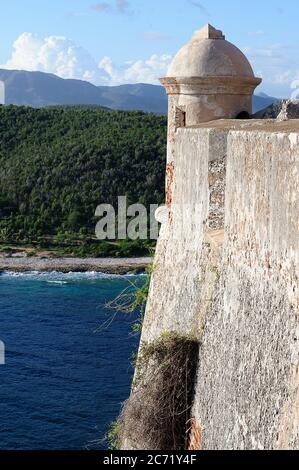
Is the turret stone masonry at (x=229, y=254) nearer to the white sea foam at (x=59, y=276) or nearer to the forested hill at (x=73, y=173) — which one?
the white sea foam at (x=59, y=276)

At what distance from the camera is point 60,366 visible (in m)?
23.9

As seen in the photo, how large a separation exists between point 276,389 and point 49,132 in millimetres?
51013

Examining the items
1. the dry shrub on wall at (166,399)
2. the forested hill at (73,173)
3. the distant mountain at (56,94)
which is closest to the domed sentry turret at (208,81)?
the dry shrub on wall at (166,399)

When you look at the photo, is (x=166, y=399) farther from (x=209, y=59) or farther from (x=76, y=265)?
(x=76, y=265)

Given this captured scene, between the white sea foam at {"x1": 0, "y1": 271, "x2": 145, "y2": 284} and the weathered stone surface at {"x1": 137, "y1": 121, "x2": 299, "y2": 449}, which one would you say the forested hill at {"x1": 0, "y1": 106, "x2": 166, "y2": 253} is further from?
the weathered stone surface at {"x1": 137, "y1": 121, "x2": 299, "y2": 449}

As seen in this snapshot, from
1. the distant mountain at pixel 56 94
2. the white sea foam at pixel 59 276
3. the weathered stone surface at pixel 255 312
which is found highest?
the distant mountain at pixel 56 94

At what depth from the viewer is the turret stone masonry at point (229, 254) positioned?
4.37 meters

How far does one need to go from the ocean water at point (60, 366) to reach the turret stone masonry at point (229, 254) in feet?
32.6

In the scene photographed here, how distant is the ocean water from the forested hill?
8.77 metres

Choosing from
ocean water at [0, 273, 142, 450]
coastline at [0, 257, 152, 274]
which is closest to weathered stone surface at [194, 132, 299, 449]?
ocean water at [0, 273, 142, 450]
